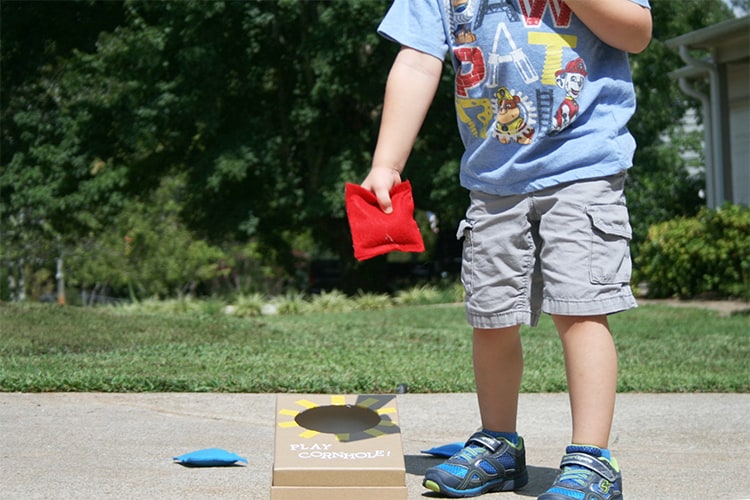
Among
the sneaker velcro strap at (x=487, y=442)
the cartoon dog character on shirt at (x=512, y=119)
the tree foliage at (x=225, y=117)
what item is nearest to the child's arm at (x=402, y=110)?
the cartoon dog character on shirt at (x=512, y=119)

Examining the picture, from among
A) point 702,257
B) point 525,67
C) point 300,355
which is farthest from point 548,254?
point 702,257

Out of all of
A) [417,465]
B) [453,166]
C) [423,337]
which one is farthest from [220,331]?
[453,166]

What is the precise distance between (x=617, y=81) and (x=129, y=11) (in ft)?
51.2

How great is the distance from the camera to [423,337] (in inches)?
296

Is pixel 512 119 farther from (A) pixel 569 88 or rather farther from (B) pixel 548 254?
(B) pixel 548 254

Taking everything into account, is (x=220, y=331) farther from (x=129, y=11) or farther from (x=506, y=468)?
(x=129, y=11)

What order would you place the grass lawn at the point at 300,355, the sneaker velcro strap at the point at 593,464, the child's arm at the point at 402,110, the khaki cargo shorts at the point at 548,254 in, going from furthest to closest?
the grass lawn at the point at 300,355, the child's arm at the point at 402,110, the khaki cargo shorts at the point at 548,254, the sneaker velcro strap at the point at 593,464

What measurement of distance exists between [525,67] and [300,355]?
329cm

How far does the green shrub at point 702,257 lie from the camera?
447 inches

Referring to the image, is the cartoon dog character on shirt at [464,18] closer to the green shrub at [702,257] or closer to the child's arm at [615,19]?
the child's arm at [615,19]

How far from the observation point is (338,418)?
111 inches

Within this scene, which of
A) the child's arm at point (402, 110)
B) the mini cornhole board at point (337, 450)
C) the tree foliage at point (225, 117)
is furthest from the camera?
the tree foliage at point (225, 117)

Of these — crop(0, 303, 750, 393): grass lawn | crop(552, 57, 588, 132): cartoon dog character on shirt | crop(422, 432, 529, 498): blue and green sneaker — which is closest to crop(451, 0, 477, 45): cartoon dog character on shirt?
crop(552, 57, 588, 132): cartoon dog character on shirt

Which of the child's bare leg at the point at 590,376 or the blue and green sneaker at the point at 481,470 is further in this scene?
the blue and green sneaker at the point at 481,470
